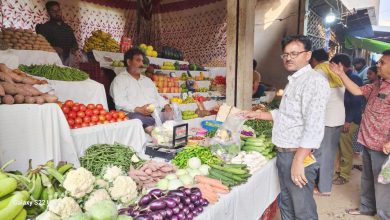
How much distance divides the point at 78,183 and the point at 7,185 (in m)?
0.37

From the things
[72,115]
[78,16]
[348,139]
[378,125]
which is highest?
[78,16]

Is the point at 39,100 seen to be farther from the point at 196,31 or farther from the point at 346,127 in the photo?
the point at 196,31

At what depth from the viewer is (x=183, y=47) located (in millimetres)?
8898

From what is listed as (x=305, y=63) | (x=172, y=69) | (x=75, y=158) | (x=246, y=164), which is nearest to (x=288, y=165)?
(x=246, y=164)

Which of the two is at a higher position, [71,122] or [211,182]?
[71,122]

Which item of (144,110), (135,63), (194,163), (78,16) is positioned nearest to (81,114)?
(144,110)

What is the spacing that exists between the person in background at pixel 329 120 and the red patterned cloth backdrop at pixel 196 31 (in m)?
4.02

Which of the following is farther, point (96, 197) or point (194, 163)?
point (194, 163)

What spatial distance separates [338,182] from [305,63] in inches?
147

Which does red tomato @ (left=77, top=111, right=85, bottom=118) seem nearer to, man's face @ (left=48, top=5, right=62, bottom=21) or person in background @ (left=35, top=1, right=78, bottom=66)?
person in background @ (left=35, top=1, right=78, bottom=66)

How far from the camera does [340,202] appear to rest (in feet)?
14.6

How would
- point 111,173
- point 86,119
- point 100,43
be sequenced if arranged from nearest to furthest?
point 111,173, point 86,119, point 100,43

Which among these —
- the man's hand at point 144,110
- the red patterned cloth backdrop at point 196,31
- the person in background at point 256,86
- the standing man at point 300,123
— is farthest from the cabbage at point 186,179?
the red patterned cloth backdrop at point 196,31

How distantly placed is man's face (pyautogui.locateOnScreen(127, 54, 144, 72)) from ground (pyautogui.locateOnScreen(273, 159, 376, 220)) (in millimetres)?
2970
